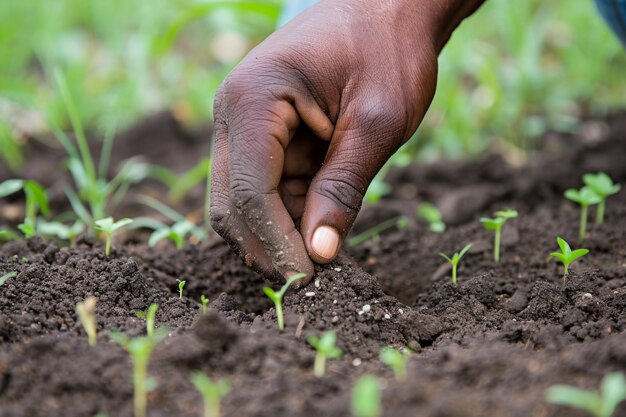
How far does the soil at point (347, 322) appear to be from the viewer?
46.1 inches

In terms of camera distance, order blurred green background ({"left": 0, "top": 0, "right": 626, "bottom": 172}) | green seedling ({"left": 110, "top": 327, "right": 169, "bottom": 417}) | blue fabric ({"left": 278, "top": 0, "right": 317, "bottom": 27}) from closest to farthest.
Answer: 1. green seedling ({"left": 110, "top": 327, "right": 169, "bottom": 417})
2. blue fabric ({"left": 278, "top": 0, "right": 317, "bottom": 27})
3. blurred green background ({"left": 0, "top": 0, "right": 626, "bottom": 172})

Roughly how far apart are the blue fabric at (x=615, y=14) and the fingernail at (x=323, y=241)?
4.90 feet

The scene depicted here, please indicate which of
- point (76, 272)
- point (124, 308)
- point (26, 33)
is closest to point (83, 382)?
point (124, 308)

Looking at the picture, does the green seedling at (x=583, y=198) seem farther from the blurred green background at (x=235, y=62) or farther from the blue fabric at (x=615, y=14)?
the blue fabric at (x=615, y=14)

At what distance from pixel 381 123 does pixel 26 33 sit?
3.53 m

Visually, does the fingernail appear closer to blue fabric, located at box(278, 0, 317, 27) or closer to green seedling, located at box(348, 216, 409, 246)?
green seedling, located at box(348, 216, 409, 246)

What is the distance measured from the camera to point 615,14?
2.50 m

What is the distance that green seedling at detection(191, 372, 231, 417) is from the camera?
1.07 m

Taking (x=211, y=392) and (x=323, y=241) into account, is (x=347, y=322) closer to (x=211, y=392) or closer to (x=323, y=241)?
(x=323, y=241)


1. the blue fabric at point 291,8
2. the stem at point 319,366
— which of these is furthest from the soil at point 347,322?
the blue fabric at point 291,8

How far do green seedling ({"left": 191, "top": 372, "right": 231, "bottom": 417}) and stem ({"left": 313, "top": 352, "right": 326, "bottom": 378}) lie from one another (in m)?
0.16

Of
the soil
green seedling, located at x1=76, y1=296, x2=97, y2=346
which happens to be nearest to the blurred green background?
the soil

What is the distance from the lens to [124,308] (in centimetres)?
160

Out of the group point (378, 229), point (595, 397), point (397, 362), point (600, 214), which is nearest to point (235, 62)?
point (378, 229)
